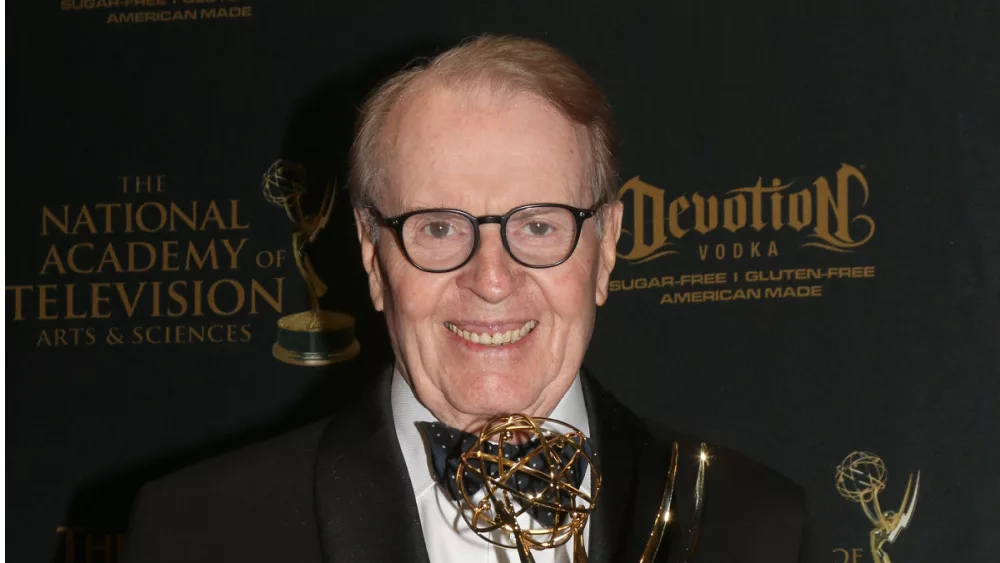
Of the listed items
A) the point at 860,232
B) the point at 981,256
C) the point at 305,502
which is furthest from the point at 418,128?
the point at 981,256

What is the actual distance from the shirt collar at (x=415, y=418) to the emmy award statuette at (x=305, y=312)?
0.67 meters

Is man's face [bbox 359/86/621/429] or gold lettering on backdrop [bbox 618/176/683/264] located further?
gold lettering on backdrop [bbox 618/176/683/264]

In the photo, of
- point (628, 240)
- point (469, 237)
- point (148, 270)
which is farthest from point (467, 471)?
point (148, 270)

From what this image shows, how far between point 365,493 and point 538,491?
207 millimetres

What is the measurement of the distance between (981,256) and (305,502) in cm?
124

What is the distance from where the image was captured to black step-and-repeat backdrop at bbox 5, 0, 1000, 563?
2086 mm

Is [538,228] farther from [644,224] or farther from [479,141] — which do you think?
[644,224]

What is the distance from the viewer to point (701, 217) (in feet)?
7.11

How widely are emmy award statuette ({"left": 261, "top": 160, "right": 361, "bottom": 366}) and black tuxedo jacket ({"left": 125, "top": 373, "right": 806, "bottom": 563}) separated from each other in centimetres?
64

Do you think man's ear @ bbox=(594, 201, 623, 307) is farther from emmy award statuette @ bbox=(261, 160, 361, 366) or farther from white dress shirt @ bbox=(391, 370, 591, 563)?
emmy award statuette @ bbox=(261, 160, 361, 366)

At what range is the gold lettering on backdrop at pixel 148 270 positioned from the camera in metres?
2.29

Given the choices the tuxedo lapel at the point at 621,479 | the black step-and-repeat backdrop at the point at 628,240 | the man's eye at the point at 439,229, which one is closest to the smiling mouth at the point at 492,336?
the man's eye at the point at 439,229

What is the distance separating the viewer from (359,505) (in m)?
1.46

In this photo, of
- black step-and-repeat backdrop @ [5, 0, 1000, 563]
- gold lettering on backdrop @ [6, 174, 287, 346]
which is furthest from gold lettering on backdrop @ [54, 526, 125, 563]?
gold lettering on backdrop @ [6, 174, 287, 346]
